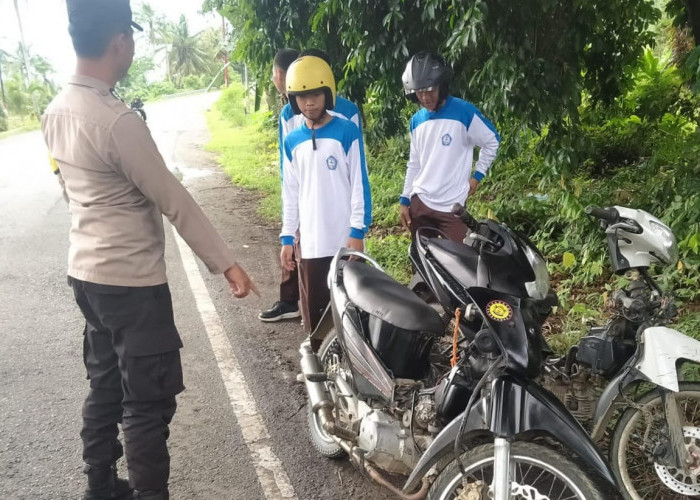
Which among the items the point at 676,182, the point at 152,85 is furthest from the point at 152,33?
the point at 676,182

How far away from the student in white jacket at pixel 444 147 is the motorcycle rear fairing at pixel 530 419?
86.4 inches

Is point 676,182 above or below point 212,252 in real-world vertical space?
below

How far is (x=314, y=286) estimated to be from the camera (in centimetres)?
382

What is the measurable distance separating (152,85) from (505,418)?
6158 centimetres

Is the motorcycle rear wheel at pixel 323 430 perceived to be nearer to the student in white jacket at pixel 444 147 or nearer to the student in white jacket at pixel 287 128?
the student in white jacket at pixel 444 147

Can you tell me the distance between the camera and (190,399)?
3.69 m

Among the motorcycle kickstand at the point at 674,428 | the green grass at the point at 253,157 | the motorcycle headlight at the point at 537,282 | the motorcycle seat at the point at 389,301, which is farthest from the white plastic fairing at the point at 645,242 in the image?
the green grass at the point at 253,157

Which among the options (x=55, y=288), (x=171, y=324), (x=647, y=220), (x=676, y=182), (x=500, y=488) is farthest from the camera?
(x=55, y=288)

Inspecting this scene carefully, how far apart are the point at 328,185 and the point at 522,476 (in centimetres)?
208

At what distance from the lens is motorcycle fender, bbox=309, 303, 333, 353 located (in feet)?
11.2

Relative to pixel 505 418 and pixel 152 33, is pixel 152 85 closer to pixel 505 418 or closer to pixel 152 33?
pixel 152 33

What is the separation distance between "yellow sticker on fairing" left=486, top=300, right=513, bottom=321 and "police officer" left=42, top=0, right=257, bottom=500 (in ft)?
3.26

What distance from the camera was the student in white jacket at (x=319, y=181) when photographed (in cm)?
355

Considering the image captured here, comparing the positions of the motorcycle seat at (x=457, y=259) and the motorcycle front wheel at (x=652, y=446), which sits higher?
the motorcycle seat at (x=457, y=259)
